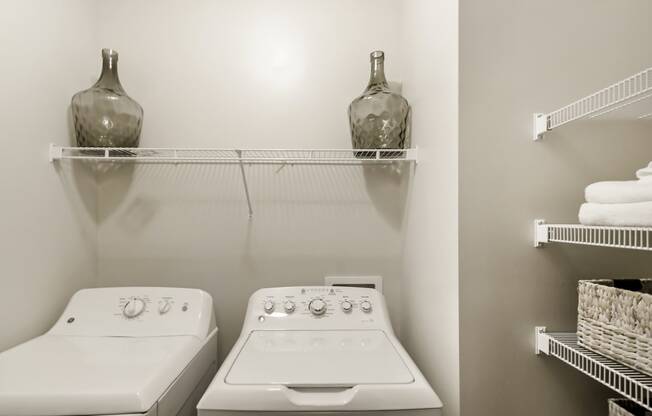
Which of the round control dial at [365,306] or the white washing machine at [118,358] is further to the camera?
the round control dial at [365,306]

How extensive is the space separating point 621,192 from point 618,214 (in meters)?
0.05

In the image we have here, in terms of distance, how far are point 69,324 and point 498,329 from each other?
141 cm

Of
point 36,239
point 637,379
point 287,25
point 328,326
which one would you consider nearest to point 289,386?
point 328,326

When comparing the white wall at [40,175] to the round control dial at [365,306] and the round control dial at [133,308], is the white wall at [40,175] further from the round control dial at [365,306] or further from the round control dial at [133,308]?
the round control dial at [365,306]

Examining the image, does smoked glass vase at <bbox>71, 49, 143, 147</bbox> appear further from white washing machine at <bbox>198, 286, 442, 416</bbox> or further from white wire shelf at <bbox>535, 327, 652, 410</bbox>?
white wire shelf at <bbox>535, 327, 652, 410</bbox>

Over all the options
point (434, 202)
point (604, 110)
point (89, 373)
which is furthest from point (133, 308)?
point (604, 110)

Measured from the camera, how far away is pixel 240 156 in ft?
5.00

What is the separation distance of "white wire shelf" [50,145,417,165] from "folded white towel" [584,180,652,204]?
0.73 meters

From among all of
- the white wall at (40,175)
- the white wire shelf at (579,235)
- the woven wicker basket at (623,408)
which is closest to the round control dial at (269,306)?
the white wall at (40,175)

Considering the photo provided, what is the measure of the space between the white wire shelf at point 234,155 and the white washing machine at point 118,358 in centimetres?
53

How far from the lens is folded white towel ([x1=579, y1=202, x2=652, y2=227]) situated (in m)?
0.72

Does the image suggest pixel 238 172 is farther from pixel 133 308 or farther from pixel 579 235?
pixel 579 235

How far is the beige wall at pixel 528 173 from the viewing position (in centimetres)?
100

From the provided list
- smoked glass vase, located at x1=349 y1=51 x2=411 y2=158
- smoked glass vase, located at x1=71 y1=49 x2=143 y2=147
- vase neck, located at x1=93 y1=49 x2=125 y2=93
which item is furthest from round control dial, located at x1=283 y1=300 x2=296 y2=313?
vase neck, located at x1=93 y1=49 x2=125 y2=93
